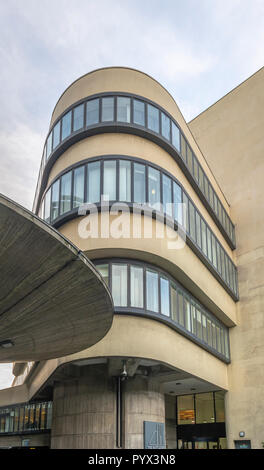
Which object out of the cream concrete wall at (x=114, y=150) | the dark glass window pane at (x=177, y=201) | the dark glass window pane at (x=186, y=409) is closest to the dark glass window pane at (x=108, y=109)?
the cream concrete wall at (x=114, y=150)

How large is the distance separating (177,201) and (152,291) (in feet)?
17.4

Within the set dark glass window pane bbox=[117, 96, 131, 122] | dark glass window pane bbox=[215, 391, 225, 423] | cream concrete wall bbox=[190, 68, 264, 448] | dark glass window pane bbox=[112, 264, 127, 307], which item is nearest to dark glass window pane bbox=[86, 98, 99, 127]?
dark glass window pane bbox=[117, 96, 131, 122]

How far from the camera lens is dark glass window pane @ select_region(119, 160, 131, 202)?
70.4 ft

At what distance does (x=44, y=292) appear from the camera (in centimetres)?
1272

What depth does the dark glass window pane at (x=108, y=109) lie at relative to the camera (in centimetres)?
2320

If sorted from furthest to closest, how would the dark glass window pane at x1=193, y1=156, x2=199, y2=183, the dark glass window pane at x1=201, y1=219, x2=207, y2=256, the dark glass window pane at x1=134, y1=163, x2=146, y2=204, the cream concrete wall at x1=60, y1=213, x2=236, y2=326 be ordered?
the dark glass window pane at x1=193, y1=156, x2=199, y2=183 → the dark glass window pane at x1=201, y1=219, x2=207, y2=256 → the dark glass window pane at x1=134, y1=163, x2=146, y2=204 → the cream concrete wall at x1=60, y1=213, x2=236, y2=326

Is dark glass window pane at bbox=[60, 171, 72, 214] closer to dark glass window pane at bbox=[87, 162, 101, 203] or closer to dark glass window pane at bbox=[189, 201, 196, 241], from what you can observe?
dark glass window pane at bbox=[87, 162, 101, 203]

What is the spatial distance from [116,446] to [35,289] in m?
11.4

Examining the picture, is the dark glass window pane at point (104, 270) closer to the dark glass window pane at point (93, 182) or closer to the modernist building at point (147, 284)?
the modernist building at point (147, 284)

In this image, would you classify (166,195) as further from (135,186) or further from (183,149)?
(183,149)

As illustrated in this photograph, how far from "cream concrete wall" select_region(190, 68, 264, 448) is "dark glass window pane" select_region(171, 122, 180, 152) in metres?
11.2

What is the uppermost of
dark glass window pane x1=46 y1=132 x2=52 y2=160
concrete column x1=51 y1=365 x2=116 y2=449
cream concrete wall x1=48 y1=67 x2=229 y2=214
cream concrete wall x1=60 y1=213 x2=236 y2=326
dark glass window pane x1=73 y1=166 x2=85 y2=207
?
cream concrete wall x1=48 y1=67 x2=229 y2=214

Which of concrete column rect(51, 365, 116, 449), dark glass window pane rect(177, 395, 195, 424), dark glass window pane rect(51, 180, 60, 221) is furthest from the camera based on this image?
dark glass window pane rect(177, 395, 195, 424)

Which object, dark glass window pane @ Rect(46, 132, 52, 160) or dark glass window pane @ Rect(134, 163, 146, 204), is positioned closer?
dark glass window pane @ Rect(134, 163, 146, 204)
